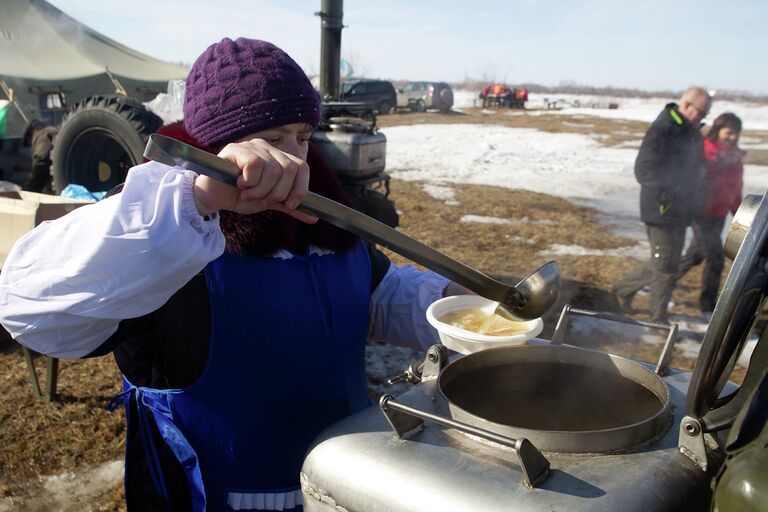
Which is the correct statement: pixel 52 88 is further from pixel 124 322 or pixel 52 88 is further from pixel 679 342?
pixel 124 322

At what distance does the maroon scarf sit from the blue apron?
0.03 meters

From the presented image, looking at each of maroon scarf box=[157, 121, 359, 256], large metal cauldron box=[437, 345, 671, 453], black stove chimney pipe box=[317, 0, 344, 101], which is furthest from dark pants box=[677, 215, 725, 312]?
maroon scarf box=[157, 121, 359, 256]

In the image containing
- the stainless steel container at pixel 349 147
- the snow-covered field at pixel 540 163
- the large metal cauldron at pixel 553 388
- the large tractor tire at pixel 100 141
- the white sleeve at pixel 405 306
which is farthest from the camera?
the snow-covered field at pixel 540 163

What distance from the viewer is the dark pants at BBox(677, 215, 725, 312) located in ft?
16.3

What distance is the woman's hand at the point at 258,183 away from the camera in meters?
0.99

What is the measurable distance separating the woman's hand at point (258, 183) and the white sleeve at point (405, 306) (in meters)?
0.63

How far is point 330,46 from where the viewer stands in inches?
201

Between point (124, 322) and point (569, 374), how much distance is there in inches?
35.5

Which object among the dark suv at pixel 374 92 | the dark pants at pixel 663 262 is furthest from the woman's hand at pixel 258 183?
the dark suv at pixel 374 92

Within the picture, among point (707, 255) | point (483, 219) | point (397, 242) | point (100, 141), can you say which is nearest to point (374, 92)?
point (483, 219)

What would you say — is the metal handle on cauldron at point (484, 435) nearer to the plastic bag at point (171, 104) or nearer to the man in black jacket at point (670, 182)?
the man in black jacket at point (670, 182)

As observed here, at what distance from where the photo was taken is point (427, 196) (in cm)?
943

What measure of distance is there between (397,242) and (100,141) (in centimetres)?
536

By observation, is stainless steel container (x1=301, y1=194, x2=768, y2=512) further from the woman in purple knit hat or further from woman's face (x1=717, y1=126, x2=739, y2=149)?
woman's face (x1=717, y1=126, x2=739, y2=149)
